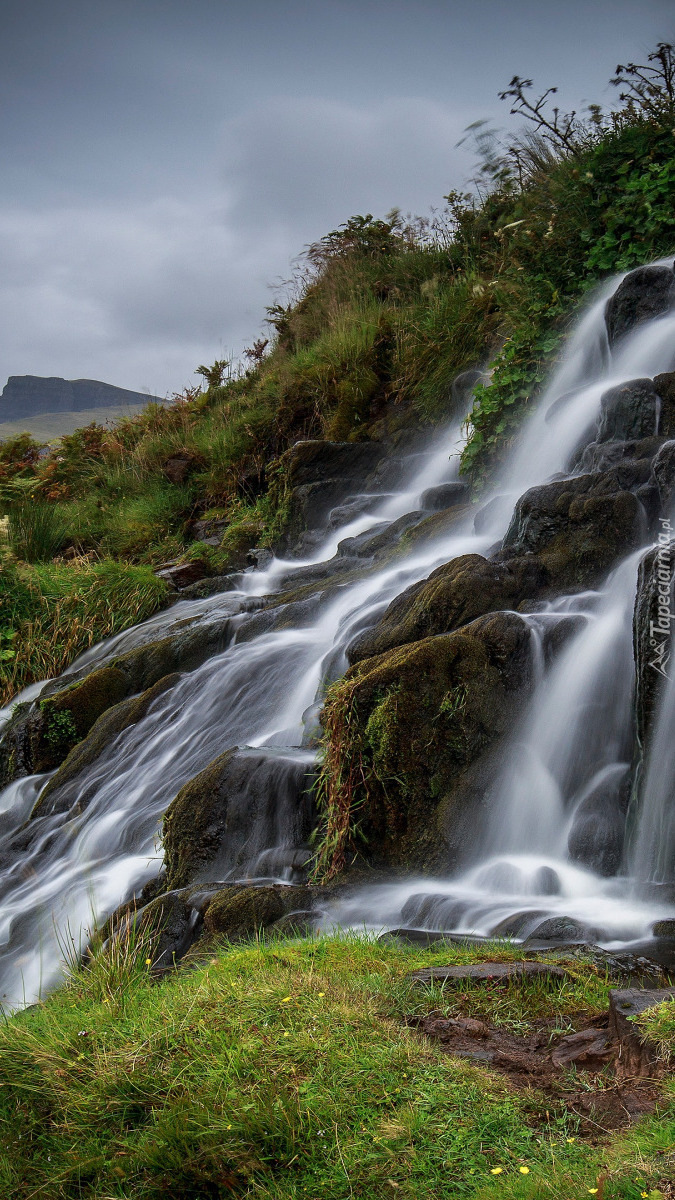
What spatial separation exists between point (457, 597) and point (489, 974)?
2949 mm

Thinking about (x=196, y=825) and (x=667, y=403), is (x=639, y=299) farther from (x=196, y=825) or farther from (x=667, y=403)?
(x=196, y=825)

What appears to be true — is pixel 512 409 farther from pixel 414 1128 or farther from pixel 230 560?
pixel 414 1128

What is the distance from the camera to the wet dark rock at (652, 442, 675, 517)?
5.84m

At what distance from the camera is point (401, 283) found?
15.1 m

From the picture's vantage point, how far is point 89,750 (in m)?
7.76

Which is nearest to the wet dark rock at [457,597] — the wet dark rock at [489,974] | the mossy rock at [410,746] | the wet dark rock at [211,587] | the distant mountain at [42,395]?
the mossy rock at [410,746]

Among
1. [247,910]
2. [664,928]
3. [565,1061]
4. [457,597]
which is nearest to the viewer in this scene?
[565,1061]

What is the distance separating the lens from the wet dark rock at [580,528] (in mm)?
5988

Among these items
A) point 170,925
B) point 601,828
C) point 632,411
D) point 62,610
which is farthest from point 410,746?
point 62,610

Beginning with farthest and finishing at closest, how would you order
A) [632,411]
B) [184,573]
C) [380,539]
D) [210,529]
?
[210,529] < [184,573] < [380,539] < [632,411]

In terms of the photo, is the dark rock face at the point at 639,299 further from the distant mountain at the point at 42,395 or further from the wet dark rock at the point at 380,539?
the distant mountain at the point at 42,395

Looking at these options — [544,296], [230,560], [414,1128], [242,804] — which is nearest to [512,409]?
[544,296]

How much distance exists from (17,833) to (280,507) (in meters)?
6.32

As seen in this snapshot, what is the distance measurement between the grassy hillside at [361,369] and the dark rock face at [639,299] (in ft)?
2.53
